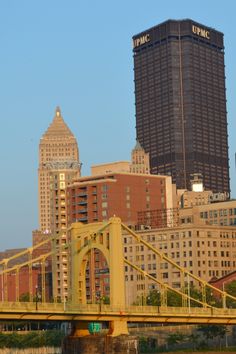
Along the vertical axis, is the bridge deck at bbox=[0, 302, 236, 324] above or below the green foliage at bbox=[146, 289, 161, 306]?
below

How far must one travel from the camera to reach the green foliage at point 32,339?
162625 millimetres

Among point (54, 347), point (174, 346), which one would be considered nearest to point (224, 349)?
point (174, 346)

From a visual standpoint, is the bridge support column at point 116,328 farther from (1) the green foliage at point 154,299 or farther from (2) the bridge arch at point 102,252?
(1) the green foliage at point 154,299

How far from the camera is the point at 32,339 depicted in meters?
166

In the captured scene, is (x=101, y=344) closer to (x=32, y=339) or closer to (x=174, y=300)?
(x=32, y=339)

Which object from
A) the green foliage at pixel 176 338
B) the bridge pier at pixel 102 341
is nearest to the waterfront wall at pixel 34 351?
the green foliage at pixel 176 338

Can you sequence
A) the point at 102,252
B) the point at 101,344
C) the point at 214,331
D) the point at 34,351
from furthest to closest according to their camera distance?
1. the point at 34,351
2. the point at 214,331
3. the point at 102,252
4. the point at 101,344

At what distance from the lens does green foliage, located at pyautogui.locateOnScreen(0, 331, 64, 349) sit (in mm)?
162625

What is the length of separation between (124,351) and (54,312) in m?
8.73

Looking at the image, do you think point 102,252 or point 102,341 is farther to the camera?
point 102,252

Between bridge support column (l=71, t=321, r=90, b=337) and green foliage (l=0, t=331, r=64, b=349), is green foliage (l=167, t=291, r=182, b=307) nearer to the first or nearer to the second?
green foliage (l=0, t=331, r=64, b=349)

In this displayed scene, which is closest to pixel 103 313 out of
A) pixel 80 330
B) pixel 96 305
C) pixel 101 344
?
pixel 96 305

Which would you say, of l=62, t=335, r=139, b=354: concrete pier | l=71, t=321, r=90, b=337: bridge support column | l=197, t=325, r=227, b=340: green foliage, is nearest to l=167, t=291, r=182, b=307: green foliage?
l=197, t=325, r=227, b=340: green foliage

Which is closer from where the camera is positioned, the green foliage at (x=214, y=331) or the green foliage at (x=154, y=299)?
the green foliage at (x=214, y=331)
